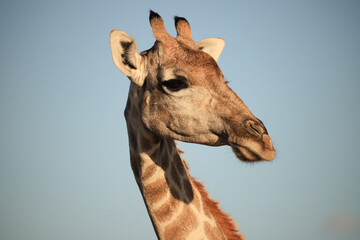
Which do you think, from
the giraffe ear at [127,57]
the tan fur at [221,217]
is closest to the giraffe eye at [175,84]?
the giraffe ear at [127,57]

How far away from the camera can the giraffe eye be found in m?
5.47

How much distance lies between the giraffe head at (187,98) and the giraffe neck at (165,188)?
35cm

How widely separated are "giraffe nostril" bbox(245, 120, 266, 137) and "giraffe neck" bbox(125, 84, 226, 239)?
159 centimetres

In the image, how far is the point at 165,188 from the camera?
5660 millimetres

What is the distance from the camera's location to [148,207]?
5.56 m

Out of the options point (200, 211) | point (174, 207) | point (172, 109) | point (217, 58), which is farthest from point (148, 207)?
point (217, 58)

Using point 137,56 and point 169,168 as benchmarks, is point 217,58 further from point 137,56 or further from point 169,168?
point 169,168

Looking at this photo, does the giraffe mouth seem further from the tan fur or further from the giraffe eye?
the tan fur

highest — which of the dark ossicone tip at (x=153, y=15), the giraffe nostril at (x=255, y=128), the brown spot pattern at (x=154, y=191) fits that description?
the dark ossicone tip at (x=153, y=15)

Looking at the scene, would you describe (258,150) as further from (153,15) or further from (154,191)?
(153,15)

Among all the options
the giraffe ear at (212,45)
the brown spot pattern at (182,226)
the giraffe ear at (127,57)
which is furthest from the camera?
the giraffe ear at (212,45)

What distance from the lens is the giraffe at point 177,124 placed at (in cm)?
514

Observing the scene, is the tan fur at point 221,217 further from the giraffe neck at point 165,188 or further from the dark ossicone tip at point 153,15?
the dark ossicone tip at point 153,15

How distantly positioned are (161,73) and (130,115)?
38.4 inches
